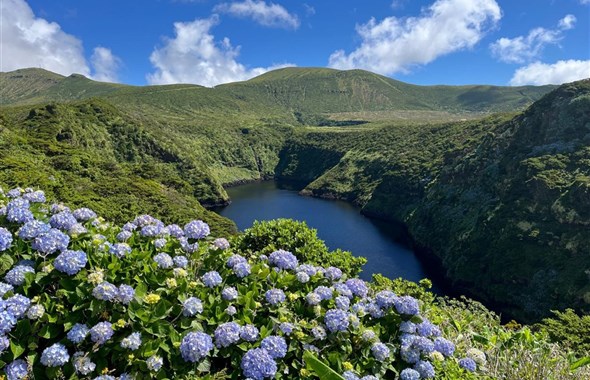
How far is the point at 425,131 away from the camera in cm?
15012

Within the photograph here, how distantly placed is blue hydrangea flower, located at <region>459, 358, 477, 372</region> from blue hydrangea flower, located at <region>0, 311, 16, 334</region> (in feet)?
19.3

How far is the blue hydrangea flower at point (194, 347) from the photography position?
15.6 feet

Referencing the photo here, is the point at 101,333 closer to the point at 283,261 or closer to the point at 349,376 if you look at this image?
the point at 349,376

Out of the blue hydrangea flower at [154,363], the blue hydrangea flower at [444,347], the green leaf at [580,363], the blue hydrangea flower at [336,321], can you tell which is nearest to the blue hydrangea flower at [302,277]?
the blue hydrangea flower at [336,321]

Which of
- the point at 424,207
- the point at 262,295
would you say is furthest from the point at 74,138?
the point at 262,295

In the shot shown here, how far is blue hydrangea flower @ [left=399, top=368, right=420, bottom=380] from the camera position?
516cm

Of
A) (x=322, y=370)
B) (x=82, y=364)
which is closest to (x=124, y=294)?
(x=82, y=364)

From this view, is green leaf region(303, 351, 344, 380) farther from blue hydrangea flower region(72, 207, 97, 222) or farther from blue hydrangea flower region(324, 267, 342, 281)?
blue hydrangea flower region(72, 207, 97, 222)

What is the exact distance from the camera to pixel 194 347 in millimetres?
4754

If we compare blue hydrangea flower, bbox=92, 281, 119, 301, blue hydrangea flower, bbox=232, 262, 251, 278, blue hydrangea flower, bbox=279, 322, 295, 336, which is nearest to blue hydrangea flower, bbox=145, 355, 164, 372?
blue hydrangea flower, bbox=92, 281, 119, 301

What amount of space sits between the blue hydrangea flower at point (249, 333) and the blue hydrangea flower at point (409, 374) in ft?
6.53

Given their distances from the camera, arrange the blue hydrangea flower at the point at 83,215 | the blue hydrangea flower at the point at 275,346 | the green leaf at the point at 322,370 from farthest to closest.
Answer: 1. the blue hydrangea flower at the point at 83,215
2. the blue hydrangea flower at the point at 275,346
3. the green leaf at the point at 322,370

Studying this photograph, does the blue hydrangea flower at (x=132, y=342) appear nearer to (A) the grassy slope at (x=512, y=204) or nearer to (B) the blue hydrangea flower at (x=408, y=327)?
(B) the blue hydrangea flower at (x=408, y=327)

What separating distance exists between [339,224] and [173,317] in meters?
94.4
